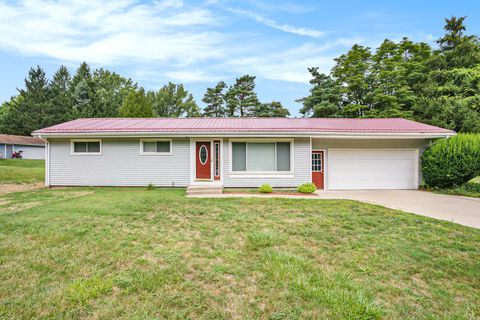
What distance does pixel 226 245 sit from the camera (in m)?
3.96

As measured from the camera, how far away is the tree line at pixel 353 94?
19.5 m

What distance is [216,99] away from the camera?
30.8 m

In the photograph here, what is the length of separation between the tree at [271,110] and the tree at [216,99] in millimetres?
4976

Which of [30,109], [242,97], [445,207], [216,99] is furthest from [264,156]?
[30,109]

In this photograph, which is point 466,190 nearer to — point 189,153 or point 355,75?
point 189,153

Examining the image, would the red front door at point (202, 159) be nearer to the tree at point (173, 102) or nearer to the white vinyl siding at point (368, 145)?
the white vinyl siding at point (368, 145)

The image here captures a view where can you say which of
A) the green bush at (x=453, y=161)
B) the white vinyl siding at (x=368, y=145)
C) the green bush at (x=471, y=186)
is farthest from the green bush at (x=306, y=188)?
the green bush at (x=471, y=186)

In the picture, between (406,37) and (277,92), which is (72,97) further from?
(406,37)

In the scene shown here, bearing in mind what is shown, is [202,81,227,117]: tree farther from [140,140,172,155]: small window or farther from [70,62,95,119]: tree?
[140,140,172,155]: small window

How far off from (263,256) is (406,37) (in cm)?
3131

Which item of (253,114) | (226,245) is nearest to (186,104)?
(253,114)

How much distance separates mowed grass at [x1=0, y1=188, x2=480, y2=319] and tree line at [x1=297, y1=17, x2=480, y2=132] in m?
18.5

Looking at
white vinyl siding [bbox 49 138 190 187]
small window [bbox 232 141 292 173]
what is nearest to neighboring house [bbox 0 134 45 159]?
white vinyl siding [bbox 49 138 190 187]

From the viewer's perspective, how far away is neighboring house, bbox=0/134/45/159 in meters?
28.7
